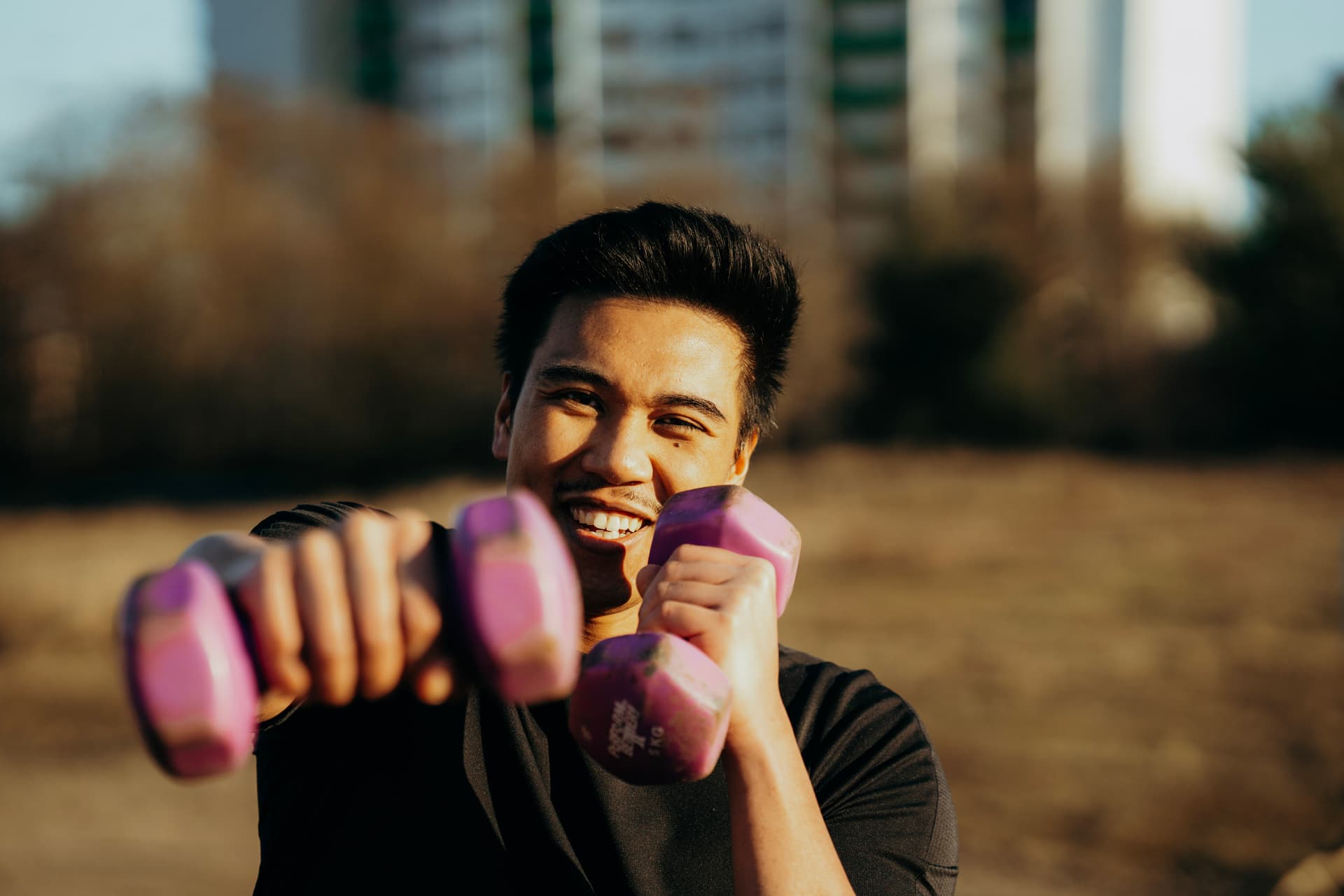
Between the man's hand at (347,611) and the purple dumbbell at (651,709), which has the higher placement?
the man's hand at (347,611)

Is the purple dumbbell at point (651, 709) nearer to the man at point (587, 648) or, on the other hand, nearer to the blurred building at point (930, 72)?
the man at point (587, 648)

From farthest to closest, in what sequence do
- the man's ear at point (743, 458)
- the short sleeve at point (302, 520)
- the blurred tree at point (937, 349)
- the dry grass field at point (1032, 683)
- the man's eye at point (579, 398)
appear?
1. the blurred tree at point (937, 349)
2. the dry grass field at point (1032, 683)
3. the man's ear at point (743, 458)
4. the man's eye at point (579, 398)
5. the short sleeve at point (302, 520)

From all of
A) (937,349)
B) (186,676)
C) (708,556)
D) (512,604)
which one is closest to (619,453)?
(708,556)

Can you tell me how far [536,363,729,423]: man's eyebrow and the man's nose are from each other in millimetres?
54

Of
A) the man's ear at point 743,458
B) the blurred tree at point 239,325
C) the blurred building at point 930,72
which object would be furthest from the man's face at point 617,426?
the blurred building at point 930,72

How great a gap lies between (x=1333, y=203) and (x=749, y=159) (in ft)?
93.5

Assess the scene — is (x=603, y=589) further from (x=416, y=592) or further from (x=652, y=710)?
(x=416, y=592)

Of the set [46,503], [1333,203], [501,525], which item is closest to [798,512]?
[1333,203]

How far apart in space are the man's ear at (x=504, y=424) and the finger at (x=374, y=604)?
0.92 meters

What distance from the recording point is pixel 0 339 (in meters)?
24.1

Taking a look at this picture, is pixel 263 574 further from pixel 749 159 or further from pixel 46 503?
pixel 749 159

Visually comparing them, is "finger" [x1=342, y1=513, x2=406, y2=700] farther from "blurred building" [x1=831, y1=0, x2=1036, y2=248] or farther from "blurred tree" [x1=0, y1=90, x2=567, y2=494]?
"blurred building" [x1=831, y1=0, x2=1036, y2=248]

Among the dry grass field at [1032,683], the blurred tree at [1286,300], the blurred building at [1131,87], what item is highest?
the blurred building at [1131,87]

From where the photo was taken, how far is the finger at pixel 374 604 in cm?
115
